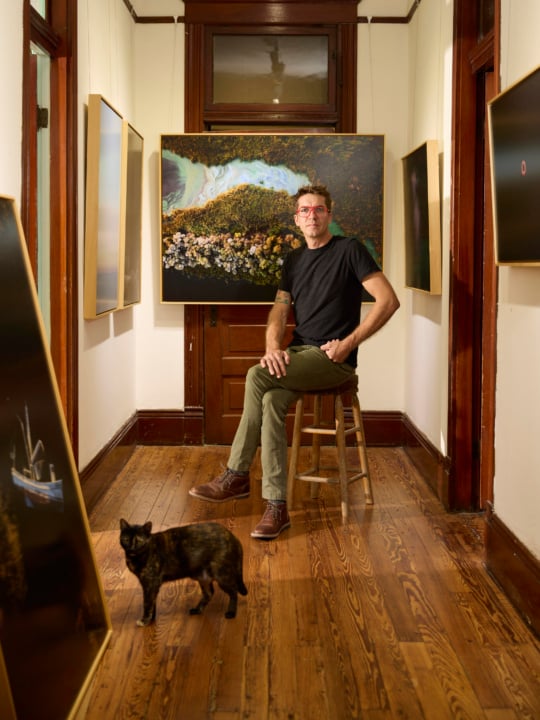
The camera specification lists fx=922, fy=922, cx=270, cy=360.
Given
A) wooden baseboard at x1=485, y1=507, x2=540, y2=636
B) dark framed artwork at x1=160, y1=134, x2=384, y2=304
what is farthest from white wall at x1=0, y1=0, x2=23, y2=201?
dark framed artwork at x1=160, y1=134, x2=384, y2=304

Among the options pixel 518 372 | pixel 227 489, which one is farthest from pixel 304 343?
pixel 518 372

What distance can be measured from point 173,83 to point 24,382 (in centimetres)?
417

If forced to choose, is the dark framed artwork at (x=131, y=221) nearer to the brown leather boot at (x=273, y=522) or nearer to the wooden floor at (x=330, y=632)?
the wooden floor at (x=330, y=632)

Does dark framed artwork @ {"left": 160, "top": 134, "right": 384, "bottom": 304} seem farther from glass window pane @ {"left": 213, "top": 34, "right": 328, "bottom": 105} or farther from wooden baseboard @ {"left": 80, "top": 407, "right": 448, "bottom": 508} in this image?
wooden baseboard @ {"left": 80, "top": 407, "right": 448, "bottom": 508}

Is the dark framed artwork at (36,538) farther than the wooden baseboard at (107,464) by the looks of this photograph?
No

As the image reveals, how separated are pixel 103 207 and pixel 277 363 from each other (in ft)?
3.84

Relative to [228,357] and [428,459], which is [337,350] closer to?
[428,459]

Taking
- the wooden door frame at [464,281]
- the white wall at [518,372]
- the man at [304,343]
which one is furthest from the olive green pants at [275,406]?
the white wall at [518,372]

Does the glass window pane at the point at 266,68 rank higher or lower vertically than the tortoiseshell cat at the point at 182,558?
higher

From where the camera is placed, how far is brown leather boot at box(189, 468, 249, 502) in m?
4.47

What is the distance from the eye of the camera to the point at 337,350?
4.38 metres

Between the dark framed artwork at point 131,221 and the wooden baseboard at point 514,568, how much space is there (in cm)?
251

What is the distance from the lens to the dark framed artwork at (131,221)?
5.11 metres

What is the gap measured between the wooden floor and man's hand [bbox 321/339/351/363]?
2.53 feet
